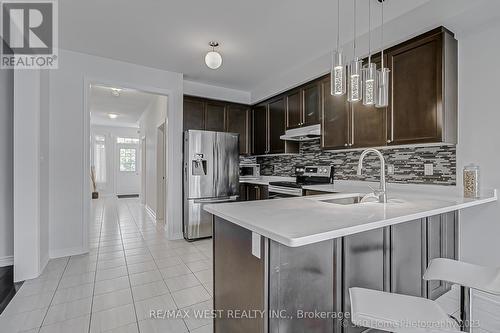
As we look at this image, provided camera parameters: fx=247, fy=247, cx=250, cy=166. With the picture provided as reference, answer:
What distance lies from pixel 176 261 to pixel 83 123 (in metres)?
2.22

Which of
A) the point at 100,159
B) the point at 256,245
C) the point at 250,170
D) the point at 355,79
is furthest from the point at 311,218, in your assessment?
the point at 100,159

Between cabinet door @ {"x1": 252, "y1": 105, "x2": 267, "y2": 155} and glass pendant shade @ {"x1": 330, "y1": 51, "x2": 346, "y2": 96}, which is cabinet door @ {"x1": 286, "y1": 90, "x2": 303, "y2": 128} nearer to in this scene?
cabinet door @ {"x1": 252, "y1": 105, "x2": 267, "y2": 155}

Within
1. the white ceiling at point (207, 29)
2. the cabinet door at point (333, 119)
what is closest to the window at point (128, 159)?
the white ceiling at point (207, 29)

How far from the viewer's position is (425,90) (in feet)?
7.48

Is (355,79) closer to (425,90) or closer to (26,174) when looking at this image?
(425,90)

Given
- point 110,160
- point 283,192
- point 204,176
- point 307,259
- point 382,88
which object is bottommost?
point 307,259

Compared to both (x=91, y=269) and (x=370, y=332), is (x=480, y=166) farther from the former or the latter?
(x=91, y=269)

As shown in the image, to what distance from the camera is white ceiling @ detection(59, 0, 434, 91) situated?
7.57ft

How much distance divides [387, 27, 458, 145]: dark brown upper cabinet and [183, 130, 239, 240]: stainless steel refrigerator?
8.26 feet

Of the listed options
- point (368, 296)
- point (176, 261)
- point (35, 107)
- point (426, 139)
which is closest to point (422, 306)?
point (368, 296)

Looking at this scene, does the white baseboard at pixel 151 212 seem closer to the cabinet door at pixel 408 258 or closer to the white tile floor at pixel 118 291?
the white tile floor at pixel 118 291

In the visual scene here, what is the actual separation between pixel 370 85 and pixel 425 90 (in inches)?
36.5

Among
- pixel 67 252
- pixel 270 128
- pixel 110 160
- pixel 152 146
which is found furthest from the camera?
pixel 110 160

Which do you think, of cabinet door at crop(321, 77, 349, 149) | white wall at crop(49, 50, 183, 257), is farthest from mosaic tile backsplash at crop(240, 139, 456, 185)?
white wall at crop(49, 50, 183, 257)
